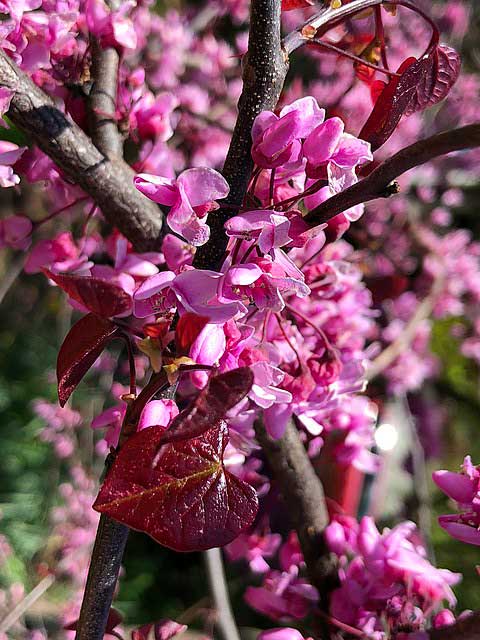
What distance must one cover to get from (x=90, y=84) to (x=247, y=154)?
274mm

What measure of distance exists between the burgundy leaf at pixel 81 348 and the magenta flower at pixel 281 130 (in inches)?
5.9

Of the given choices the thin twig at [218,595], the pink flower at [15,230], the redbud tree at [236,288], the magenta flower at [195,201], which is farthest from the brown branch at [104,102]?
the thin twig at [218,595]

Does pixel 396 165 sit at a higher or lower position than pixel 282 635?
higher

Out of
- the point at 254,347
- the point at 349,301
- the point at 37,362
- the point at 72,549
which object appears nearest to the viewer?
the point at 254,347

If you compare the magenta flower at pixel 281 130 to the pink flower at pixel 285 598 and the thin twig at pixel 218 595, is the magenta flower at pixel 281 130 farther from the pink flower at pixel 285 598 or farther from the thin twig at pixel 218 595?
the thin twig at pixel 218 595

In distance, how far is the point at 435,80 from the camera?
417 millimetres

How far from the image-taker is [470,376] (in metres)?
2.38

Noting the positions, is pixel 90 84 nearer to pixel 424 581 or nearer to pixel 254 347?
pixel 254 347

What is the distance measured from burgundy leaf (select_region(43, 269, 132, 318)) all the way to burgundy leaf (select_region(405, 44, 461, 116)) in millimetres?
239

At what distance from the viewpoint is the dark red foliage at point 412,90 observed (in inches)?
15.5

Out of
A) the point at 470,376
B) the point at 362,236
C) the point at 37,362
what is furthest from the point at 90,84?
the point at 470,376

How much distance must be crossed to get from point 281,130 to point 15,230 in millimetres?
328

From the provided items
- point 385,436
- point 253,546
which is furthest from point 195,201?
point 385,436

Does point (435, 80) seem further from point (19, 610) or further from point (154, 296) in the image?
point (19, 610)
